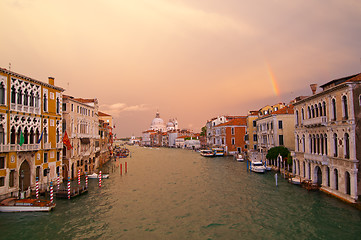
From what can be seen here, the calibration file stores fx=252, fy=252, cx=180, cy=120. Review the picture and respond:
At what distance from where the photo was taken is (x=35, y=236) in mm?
13688

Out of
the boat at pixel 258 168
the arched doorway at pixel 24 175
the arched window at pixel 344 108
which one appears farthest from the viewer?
the boat at pixel 258 168

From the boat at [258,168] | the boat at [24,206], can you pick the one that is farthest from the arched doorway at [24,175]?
the boat at [258,168]

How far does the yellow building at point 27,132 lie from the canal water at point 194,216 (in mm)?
3333

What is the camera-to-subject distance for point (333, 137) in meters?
18.9

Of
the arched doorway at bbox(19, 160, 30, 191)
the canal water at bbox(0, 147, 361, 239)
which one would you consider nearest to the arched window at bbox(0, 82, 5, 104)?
the arched doorway at bbox(19, 160, 30, 191)

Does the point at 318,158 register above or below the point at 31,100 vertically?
below

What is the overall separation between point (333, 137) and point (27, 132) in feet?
79.9

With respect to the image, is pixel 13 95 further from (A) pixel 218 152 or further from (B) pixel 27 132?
(A) pixel 218 152

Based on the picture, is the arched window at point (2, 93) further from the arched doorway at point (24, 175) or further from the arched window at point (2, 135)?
the arched doorway at point (24, 175)

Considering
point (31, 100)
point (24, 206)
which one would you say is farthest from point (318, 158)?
point (31, 100)

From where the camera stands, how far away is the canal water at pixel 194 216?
1404 cm

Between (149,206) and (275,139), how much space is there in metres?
23.0

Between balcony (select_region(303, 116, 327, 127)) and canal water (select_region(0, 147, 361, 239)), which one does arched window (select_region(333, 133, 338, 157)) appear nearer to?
balcony (select_region(303, 116, 327, 127))

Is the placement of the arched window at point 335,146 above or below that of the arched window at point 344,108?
below
